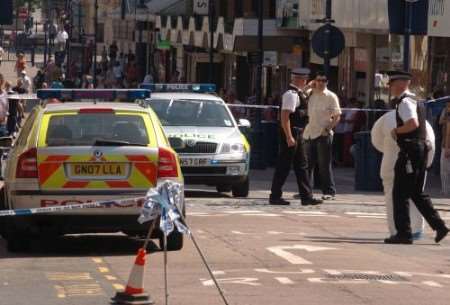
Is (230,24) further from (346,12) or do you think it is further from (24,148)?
(24,148)

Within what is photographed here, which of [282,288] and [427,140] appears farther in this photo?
[427,140]

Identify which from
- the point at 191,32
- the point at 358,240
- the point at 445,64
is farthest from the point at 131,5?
the point at 358,240

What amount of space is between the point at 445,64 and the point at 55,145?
1831 cm

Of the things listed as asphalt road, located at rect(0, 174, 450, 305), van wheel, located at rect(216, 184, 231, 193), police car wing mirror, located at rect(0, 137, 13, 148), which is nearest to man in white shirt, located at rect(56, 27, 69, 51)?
van wheel, located at rect(216, 184, 231, 193)

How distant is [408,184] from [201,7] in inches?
1503

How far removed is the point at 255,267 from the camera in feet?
42.9

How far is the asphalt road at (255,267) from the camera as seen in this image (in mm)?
11523

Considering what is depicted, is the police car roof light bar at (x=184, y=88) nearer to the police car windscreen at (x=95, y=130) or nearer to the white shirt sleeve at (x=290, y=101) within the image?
the white shirt sleeve at (x=290, y=101)

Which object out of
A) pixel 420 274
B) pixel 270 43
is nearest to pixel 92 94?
pixel 420 274

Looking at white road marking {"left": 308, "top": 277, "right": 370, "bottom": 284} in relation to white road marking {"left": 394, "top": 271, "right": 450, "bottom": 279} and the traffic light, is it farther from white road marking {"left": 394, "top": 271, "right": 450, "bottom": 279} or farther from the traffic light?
the traffic light

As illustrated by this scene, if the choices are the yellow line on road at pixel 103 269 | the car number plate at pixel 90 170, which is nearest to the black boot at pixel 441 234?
the car number plate at pixel 90 170

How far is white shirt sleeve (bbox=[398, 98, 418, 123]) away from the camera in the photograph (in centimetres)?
1510

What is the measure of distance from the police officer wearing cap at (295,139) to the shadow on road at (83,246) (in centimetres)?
437

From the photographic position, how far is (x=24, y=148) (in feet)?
46.4
